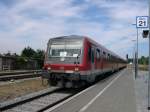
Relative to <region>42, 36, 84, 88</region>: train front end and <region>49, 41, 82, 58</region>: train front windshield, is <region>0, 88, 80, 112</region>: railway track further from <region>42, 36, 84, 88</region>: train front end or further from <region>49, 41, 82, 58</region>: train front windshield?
<region>49, 41, 82, 58</region>: train front windshield

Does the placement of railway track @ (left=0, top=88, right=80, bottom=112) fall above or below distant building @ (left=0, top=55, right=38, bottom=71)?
below

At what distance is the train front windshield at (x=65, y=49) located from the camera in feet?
56.1

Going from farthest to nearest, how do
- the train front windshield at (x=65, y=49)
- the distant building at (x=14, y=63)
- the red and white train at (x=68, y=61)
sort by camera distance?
1. the distant building at (x=14, y=63)
2. the train front windshield at (x=65, y=49)
3. the red and white train at (x=68, y=61)

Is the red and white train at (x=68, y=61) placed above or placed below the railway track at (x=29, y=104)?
above

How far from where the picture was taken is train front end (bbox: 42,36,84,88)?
1656 centimetres

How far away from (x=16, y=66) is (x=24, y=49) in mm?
23281

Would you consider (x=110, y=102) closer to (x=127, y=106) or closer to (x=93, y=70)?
(x=127, y=106)

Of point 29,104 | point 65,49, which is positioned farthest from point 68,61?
point 29,104

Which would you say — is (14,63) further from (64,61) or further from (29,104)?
(29,104)

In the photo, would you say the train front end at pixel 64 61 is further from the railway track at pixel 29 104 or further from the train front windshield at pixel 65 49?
the railway track at pixel 29 104

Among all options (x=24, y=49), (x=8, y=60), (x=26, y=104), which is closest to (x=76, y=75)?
(x=26, y=104)

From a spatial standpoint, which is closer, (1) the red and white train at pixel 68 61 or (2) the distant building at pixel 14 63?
(1) the red and white train at pixel 68 61

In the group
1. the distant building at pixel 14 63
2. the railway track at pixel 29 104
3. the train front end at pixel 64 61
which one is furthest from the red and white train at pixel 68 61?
the distant building at pixel 14 63

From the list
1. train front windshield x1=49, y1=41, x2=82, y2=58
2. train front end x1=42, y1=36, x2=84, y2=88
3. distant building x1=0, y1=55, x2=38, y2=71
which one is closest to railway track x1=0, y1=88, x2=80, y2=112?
train front end x1=42, y1=36, x2=84, y2=88
